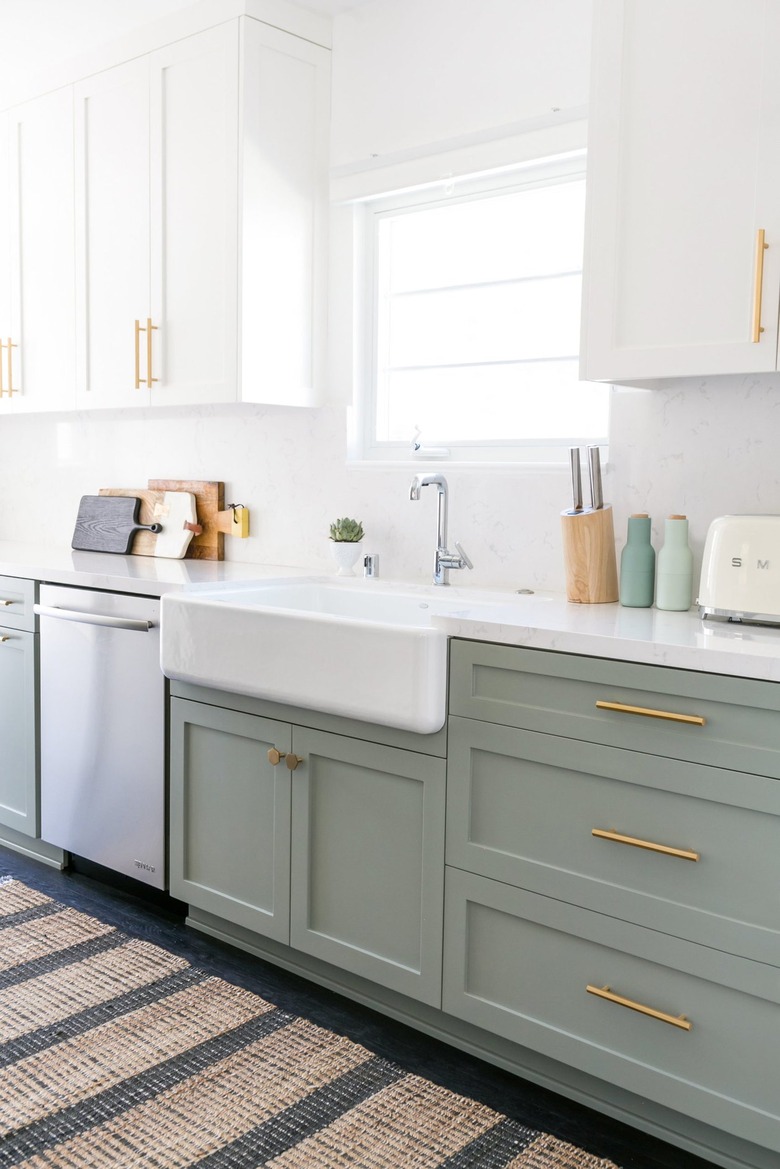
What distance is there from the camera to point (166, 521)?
350 centimetres

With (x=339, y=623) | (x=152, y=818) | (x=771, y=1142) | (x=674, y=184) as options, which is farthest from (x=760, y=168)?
(x=152, y=818)

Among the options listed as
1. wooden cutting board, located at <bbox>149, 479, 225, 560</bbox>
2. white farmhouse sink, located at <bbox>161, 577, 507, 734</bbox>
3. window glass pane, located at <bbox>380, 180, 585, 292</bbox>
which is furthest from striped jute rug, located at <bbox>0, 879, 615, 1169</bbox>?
window glass pane, located at <bbox>380, 180, 585, 292</bbox>

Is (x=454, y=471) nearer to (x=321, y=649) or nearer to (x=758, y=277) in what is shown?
(x=321, y=649)

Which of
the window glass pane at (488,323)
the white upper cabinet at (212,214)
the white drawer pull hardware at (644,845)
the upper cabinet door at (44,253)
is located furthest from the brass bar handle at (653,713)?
the upper cabinet door at (44,253)

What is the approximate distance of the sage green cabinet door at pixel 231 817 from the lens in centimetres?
238

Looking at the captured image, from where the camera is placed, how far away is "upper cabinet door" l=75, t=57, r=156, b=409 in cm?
314

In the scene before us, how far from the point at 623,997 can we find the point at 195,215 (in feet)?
7.67

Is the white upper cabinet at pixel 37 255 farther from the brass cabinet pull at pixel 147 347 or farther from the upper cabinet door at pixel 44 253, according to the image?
the brass cabinet pull at pixel 147 347

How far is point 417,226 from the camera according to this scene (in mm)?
2953

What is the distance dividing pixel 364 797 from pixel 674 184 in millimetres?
1364

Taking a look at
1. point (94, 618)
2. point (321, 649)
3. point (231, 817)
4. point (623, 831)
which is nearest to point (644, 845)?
point (623, 831)

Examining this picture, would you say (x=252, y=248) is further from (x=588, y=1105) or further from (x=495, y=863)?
(x=588, y=1105)

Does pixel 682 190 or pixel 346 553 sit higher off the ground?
pixel 682 190

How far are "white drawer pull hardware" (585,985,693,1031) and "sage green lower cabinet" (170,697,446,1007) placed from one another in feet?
1.20
